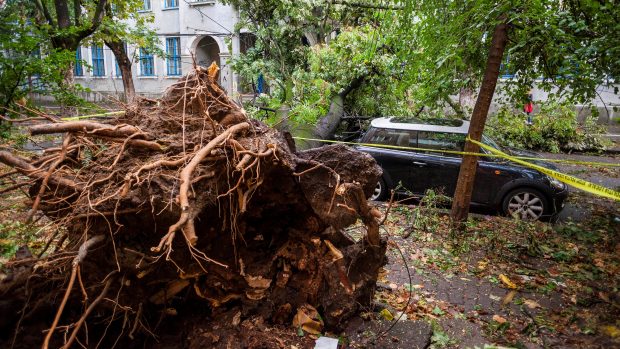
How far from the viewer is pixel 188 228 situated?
259 centimetres

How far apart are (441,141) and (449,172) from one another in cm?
63

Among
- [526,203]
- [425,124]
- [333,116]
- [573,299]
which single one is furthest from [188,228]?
[333,116]

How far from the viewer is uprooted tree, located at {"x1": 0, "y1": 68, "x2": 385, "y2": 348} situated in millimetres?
2930

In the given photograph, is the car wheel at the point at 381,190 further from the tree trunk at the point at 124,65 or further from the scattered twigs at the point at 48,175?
the tree trunk at the point at 124,65

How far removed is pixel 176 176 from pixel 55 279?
1.38m

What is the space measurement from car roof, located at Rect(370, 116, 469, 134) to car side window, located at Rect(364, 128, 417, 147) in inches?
3.3

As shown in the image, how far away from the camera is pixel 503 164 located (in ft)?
23.9

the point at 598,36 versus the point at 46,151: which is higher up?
the point at 598,36

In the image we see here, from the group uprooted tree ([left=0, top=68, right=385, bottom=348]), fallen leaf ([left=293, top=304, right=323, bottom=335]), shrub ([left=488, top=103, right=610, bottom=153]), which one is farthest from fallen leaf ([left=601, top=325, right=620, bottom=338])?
shrub ([left=488, top=103, right=610, bottom=153])

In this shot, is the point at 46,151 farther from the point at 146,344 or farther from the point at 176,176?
the point at 146,344

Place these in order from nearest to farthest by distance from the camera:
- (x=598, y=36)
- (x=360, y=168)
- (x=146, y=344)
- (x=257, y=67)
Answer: (x=146, y=344) < (x=360, y=168) < (x=598, y=36) < (x=257, y=67)

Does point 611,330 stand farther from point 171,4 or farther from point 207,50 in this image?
point 207,50

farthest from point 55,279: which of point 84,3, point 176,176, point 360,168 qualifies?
point 84,3

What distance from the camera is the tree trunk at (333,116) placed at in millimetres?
9359
